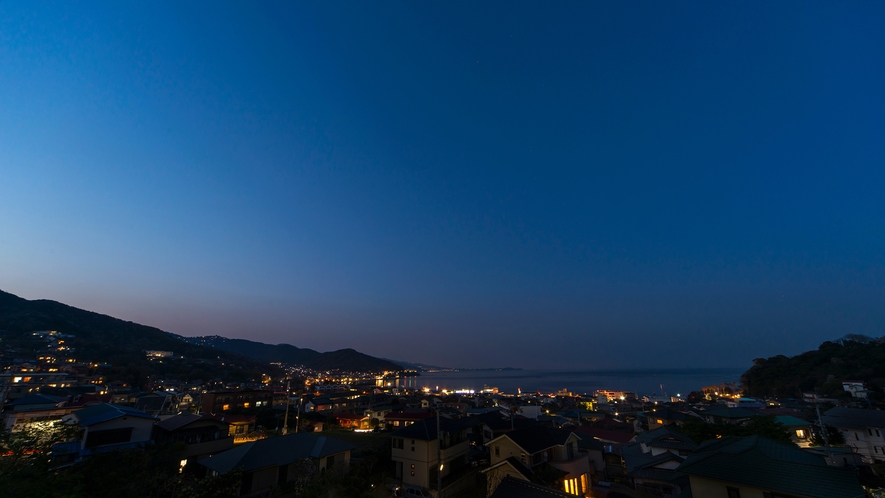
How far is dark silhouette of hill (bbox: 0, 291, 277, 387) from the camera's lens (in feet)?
288

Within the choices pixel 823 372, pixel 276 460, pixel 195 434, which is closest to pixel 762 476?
pixel 276 460

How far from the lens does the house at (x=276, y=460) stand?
20672 millimetres

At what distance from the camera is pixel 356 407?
62.8 meters

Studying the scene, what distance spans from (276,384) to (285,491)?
115051mm

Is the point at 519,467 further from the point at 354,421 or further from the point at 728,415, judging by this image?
the point at 354,421

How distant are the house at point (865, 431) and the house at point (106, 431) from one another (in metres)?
55.2

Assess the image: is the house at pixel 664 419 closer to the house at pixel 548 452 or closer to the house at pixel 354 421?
the house at pixel 548 452

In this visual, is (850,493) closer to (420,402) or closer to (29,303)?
(420,402)

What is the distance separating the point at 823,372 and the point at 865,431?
A: 2499 inches

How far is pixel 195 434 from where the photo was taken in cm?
2806

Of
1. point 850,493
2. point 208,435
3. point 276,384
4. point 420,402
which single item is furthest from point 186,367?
point 850,493

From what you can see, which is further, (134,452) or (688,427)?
(688,427)

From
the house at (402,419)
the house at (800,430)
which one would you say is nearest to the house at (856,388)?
the house at (800,430)

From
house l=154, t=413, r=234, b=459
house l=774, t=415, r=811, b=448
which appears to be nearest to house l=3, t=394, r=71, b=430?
house l=154, t=413, r=234, b=459
